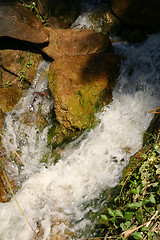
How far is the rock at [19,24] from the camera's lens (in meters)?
3.18

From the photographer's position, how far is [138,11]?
12.2 ft

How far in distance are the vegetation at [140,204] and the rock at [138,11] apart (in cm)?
259

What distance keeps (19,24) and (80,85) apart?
55.2 inches

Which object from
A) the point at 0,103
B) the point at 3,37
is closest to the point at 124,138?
the point at 0,103

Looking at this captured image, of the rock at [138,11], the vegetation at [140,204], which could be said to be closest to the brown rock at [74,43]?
the rock at [138,11]

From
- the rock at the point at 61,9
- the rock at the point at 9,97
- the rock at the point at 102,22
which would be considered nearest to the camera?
the rock at the point at 9,97

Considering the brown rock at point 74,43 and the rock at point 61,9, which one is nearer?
the brown rock at point 74,43

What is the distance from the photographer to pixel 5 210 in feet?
8.36

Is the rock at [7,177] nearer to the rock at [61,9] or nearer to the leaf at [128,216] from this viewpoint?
the leaf at [128,216]

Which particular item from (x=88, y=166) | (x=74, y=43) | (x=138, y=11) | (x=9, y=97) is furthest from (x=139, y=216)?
(x=138, y=11)

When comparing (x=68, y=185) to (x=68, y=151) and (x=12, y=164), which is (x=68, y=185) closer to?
(x=68, y=151)

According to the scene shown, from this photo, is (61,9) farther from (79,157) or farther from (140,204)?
(140,204)

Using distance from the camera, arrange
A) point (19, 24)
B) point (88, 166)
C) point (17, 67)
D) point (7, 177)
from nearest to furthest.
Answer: point (88, 166), point (7, 177), point (19, 24), point (17, 67)

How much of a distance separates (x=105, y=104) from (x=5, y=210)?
5.92 ft
